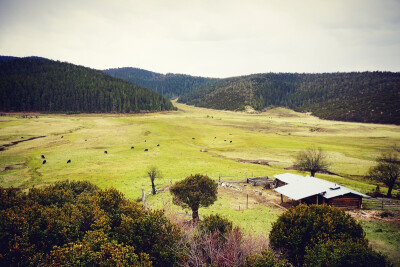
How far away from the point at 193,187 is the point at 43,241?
17.1 meters

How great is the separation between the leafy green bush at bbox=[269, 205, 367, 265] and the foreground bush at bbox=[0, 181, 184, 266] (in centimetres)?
886

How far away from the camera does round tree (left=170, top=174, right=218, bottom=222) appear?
27.0m

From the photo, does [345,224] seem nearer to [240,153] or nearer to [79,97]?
[240,153]

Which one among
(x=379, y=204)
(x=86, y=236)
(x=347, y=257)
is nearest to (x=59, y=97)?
(x=86, y=236)

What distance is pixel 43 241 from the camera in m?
13.6

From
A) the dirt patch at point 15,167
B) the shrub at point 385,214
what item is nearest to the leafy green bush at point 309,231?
the shrub at point 385,214

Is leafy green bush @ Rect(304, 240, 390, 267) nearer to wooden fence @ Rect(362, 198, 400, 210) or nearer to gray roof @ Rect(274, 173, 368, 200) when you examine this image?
gray roof @ Rect(274, 173, 368, 200)

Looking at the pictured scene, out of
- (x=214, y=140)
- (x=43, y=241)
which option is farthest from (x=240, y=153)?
(x=43, y=241)

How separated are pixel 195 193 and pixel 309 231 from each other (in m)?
13.9

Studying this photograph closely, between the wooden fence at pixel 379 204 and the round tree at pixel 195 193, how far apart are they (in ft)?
82.5

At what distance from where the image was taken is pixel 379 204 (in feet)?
105

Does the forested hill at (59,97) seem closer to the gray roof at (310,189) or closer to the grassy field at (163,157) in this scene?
the grassy field at (163,157)

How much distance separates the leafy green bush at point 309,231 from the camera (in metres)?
16.4

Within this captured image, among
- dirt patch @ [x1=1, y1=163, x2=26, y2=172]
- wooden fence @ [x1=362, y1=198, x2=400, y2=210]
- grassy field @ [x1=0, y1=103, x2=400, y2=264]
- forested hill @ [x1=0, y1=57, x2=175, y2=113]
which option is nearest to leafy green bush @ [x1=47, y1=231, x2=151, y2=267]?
grassy field @ [x1=0, y1=103, x2=400, y2=264]
